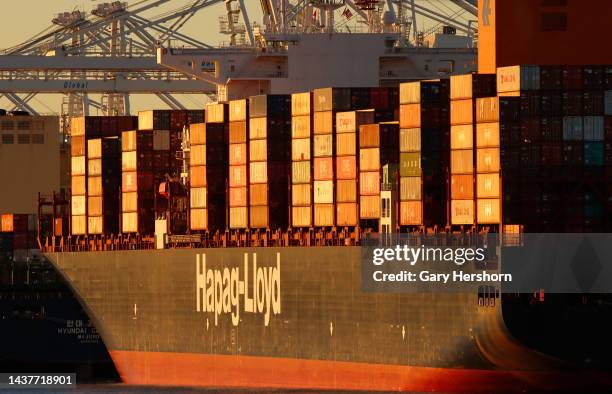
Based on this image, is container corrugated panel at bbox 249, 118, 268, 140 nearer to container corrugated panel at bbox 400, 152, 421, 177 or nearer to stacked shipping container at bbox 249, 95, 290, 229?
stacked shipping container at bbox 249, 95, 290, 229

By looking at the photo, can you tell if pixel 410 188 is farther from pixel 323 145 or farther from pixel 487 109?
pixel 323 145

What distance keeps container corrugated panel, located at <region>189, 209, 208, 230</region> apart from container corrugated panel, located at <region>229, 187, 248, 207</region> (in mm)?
1538

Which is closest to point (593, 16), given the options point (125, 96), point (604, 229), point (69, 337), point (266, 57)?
point (604, 229)

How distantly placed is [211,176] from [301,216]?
554 centimetres

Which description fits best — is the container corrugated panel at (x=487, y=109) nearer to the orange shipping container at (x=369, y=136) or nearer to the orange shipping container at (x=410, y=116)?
the orange shipping container at (x=410, y=116)

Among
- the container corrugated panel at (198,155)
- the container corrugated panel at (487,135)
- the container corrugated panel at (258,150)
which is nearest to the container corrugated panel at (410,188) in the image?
the container corrugated panel at (487,135)

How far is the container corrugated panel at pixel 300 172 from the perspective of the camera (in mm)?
69438

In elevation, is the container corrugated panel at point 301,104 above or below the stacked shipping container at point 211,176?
above

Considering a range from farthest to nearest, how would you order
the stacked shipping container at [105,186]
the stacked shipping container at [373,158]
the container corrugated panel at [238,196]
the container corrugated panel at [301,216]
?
1. the stacked shipping container at [105,186]
2. the container corrugated panel at [238,196]
3. the container corrugated panel at [301,216]
4. the stacked shipping container at [373,158]

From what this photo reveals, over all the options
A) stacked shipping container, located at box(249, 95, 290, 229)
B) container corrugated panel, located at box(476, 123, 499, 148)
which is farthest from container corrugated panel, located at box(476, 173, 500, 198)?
stacked shipping container, located at box(249, 95, 290, 229)

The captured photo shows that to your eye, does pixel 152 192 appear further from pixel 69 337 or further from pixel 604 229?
pixel 604 229

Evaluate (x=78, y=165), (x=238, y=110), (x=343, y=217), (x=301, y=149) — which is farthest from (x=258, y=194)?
(x=78, y=165)

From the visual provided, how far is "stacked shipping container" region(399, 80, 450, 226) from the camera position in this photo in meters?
64.1

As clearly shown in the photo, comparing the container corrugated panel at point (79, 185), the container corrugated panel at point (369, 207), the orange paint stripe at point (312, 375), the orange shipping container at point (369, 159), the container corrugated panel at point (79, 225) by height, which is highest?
the orange shipping container at point (369, 159)
